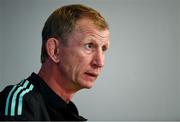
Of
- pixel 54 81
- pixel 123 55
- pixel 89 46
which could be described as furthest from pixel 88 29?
pixel 123 55

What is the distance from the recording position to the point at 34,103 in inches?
30.2

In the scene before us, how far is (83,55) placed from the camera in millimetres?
911

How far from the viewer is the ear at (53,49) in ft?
2.98

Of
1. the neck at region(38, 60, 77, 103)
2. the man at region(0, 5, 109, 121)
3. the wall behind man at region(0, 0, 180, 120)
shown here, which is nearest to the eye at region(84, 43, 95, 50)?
the man at region(0, 5, 109, 121)

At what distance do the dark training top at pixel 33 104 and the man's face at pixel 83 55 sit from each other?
72mm

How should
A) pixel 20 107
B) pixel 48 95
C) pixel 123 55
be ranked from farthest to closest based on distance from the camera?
1. pixel 123 55
2. pixel 48 95
3. pixel 20 107

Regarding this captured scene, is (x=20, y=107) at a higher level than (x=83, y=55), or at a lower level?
lower

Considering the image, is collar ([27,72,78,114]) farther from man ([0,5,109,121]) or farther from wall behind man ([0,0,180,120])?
wall behind man ([0,0,180,120])

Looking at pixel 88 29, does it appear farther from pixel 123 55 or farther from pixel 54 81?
pixel 123 55

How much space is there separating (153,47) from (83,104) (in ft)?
1.49

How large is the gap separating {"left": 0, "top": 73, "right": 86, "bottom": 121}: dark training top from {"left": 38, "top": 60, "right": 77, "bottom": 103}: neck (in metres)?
0.02

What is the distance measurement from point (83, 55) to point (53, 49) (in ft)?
0.28

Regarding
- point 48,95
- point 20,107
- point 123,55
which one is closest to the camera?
point 20,107

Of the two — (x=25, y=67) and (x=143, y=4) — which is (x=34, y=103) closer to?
(x=25, y=67)
